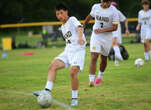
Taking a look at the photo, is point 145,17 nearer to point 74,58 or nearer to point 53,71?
point 74,58

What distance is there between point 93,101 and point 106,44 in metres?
2.36

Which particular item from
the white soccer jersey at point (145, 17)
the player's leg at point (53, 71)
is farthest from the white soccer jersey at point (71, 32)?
the white soccer jersey at point (145, 17)

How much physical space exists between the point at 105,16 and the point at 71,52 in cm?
221

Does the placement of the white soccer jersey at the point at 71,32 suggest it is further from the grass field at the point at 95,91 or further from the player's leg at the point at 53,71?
the grass field at the point at 95,91

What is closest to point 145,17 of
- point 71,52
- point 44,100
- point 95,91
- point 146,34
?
point 146,34

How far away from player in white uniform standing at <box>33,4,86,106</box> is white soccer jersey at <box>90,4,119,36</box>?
196 centimetres

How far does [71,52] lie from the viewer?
6.96m

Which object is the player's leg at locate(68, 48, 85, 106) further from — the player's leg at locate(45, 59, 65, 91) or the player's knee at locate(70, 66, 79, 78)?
the player's leg at locate(45, 59, 65, 91)

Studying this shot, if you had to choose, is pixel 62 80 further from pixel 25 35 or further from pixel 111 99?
pixel 25 35

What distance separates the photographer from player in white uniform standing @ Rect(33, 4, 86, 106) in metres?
6.73

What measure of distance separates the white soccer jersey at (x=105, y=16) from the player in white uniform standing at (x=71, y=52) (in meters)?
1.96

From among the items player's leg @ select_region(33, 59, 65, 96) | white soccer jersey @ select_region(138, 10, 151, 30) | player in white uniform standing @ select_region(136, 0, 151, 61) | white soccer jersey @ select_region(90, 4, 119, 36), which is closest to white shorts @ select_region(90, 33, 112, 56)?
white soccer jersey @ select_region(90, 4, 119, 36)

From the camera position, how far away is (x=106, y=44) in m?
9.05

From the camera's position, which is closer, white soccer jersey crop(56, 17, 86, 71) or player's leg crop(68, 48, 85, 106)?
player's leg crop(68, 48, 85, 106)
